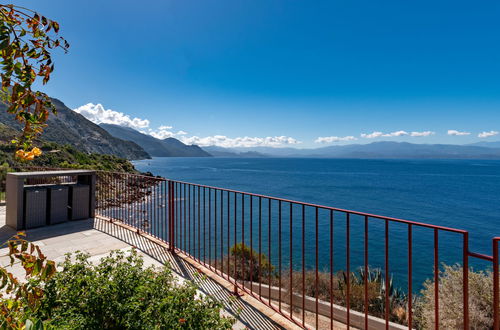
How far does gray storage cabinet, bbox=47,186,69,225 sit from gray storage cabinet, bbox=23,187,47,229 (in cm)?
8

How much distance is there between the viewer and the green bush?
1.48 metres

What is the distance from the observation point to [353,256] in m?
14.2

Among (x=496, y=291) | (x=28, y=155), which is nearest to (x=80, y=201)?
(x=28, y=155)

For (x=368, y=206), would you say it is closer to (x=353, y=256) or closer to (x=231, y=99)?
(x=353, y=256)

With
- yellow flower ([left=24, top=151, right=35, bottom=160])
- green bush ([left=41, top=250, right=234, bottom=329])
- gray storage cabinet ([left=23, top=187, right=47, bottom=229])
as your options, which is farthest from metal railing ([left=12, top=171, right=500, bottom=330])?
yellow flower ([left=24, top=151, right=35, bottom=160])

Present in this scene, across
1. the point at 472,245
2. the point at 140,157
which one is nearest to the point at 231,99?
the point at 472,245

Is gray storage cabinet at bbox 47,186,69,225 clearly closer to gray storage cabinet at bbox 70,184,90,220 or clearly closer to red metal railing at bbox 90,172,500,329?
gray storage cabinet at bbox 70,184,90,220

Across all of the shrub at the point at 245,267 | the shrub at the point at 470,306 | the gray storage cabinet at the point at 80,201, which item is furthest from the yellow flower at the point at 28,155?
the shrub at the point at 470,306

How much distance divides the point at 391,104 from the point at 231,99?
132 feet

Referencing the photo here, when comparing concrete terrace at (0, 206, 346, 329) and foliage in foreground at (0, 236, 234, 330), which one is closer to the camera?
foliage in foreground at (0, 236, 234, 330)

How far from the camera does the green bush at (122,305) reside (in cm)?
148

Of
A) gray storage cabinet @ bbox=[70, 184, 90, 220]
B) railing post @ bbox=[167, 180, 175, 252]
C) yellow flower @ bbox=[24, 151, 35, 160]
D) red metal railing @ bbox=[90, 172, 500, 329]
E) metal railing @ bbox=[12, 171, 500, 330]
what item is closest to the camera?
yellow flower @ bbox=[24, 151, 35, 160]

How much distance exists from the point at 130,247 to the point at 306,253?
1199cm

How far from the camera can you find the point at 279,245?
8.05 ft
